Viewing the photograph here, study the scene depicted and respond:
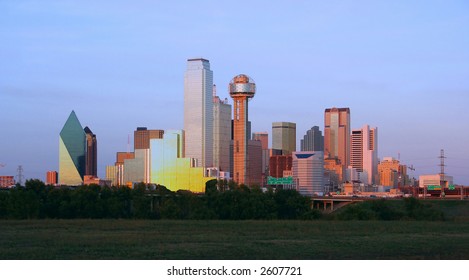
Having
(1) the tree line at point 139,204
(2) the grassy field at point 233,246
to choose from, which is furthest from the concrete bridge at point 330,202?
(2) the grassy field at point 233,246

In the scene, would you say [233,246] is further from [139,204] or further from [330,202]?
[330,202]

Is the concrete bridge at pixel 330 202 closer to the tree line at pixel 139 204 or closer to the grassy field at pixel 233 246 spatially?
the tree line at pixel 139 204

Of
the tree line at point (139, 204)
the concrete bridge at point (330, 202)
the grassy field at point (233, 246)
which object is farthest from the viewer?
the concrete bridge at point (330, 202)

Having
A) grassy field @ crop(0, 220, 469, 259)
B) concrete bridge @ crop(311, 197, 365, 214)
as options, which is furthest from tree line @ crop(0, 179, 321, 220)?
concrete bridge @ crop(311, 197, 365, 214)

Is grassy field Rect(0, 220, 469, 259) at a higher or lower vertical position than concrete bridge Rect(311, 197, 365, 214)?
higher

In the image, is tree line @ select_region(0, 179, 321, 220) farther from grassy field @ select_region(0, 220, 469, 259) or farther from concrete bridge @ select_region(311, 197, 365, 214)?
concrete bridge @ select_region(311, 197, 365, 214)

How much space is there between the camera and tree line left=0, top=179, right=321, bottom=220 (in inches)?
4141

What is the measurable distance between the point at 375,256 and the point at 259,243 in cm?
1108

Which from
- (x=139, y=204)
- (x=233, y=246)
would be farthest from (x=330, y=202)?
(x=233, y=246)

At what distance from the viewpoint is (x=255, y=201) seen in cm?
11356

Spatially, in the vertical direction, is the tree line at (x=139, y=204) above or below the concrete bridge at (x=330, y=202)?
above

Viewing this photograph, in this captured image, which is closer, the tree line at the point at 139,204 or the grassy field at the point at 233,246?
the grassy field at the point at 233,246

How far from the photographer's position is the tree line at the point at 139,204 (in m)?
105
